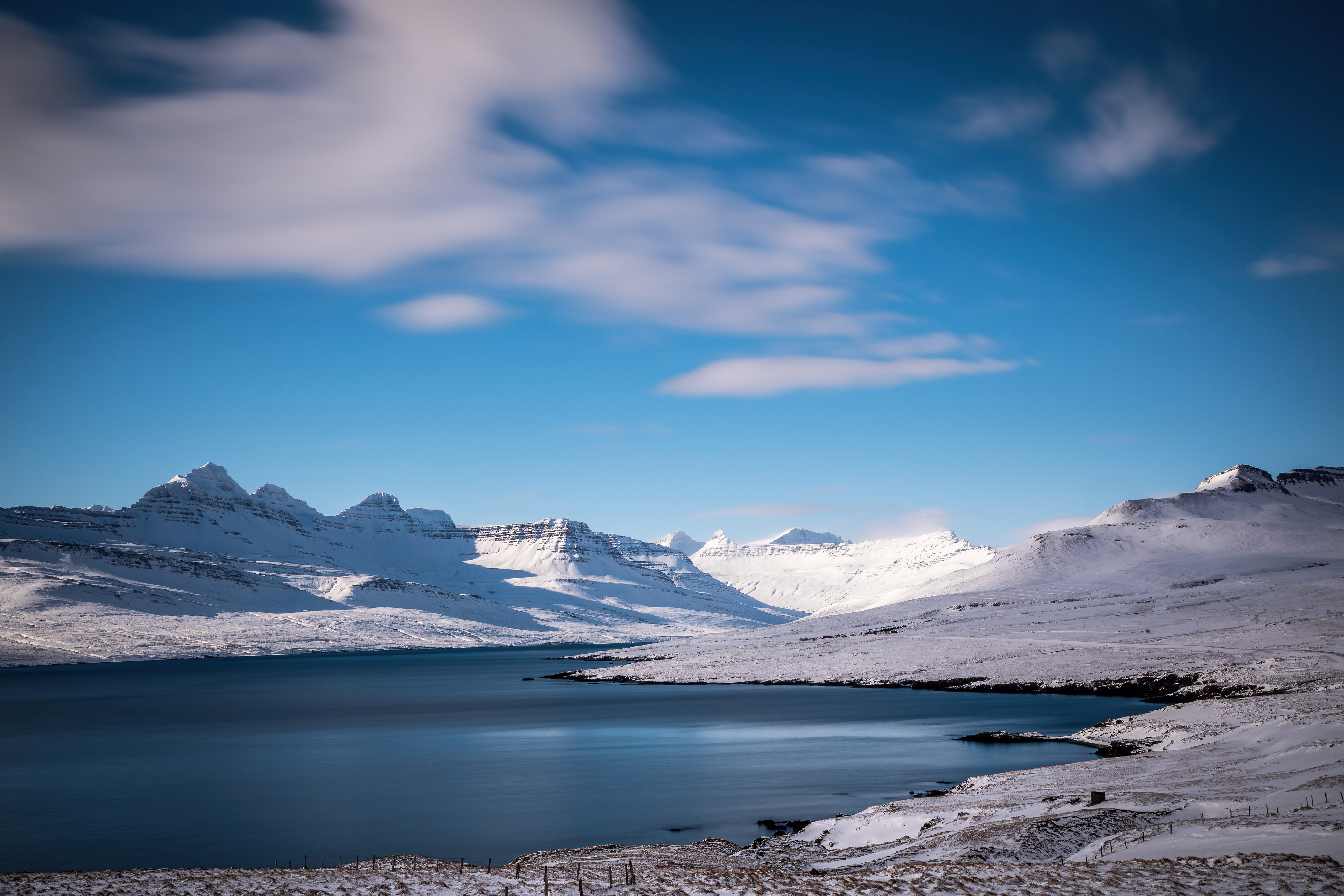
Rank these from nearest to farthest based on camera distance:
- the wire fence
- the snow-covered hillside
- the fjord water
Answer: the wire fence
the fjord water
the snow-covered hillside

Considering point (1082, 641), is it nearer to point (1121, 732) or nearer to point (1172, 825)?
point (1121, 732)

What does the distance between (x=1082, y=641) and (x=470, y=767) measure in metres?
89.9

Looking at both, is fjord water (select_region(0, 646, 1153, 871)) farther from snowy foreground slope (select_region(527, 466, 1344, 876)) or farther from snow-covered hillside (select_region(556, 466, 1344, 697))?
snow-covered hillside (select_region(556, 466, 1344, 697))

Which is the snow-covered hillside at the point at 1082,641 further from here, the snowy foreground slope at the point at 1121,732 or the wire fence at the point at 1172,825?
the wire fence at the point at 1172,825

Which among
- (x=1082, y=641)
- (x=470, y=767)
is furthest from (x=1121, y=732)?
(x=1082, y=641)

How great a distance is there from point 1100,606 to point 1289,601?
89.8 feet

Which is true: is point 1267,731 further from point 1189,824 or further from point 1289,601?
point 1289,601

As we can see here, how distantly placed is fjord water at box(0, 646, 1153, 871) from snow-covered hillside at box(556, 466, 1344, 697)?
7.01 meters

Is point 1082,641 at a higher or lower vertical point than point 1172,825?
lower

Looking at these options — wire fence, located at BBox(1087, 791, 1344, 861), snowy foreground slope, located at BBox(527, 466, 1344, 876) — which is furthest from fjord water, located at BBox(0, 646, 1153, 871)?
wire fence, located at BBox(1087, 791, 1344, 861)

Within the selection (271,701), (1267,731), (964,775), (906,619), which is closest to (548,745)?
(964,775)

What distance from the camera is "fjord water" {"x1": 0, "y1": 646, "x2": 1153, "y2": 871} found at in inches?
1537

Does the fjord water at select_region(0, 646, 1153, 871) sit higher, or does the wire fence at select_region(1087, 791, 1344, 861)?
the wire fence at select_region(1087, 791, 1344, 861)

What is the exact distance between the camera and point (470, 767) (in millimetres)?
58312
